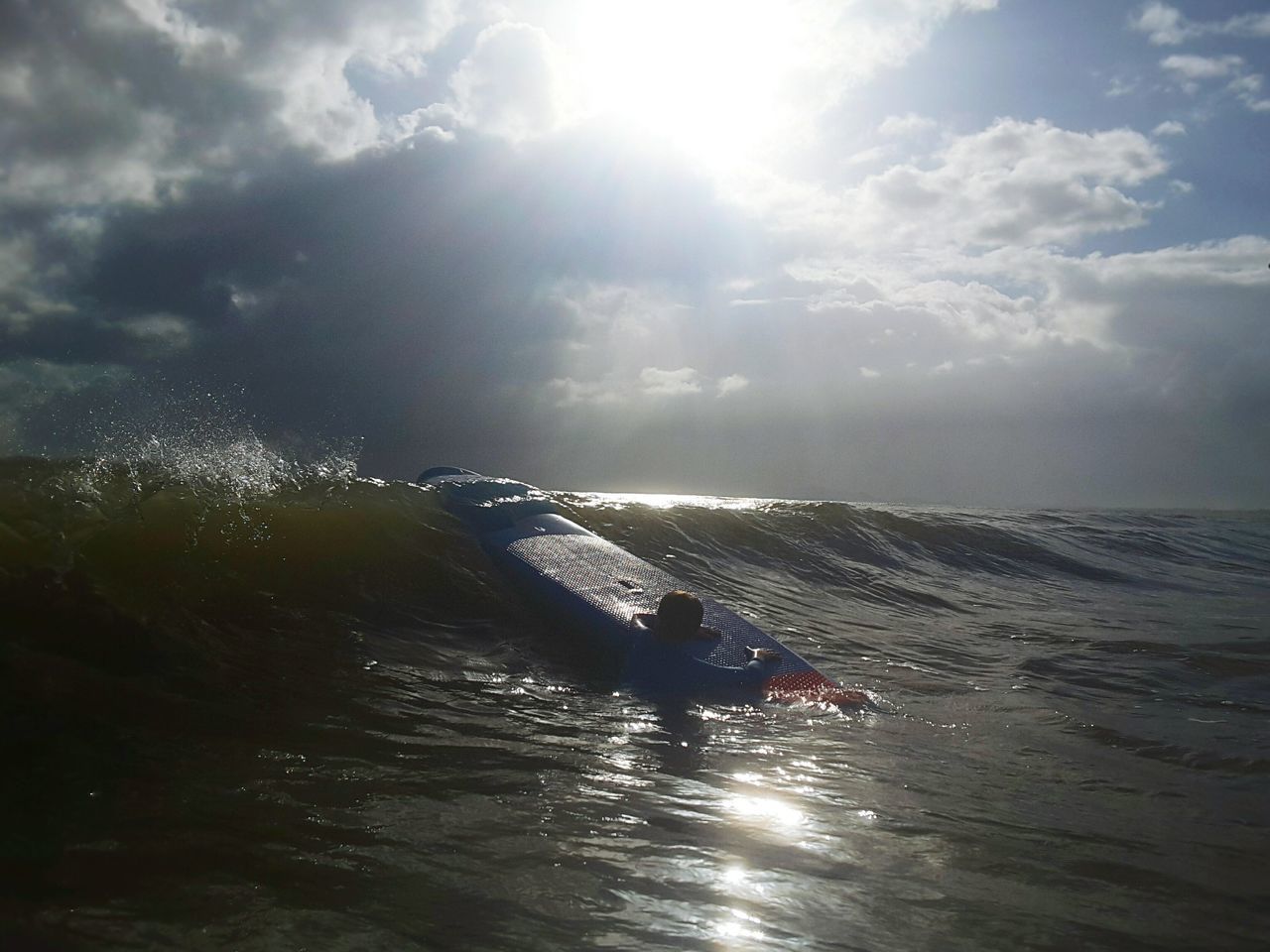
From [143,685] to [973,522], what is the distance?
15354 mm

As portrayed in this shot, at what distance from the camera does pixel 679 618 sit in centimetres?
586

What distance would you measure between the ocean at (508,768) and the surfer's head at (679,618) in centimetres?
66

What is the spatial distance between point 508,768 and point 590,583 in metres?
3.50

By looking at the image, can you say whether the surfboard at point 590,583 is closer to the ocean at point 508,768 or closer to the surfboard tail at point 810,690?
the surfboard tail at point 810,690

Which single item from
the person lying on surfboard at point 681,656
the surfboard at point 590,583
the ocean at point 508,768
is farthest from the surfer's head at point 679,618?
the ocean at point 508,768

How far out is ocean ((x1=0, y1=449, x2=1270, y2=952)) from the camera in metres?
2.46

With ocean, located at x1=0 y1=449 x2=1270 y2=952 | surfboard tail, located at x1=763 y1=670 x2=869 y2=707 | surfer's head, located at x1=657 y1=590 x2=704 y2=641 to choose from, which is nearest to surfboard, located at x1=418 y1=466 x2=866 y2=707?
surfboard tail, located at x1=763 y1=670 x2=869 y2=707

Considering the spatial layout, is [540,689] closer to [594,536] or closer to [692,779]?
[692,779]

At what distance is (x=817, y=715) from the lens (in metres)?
4.93

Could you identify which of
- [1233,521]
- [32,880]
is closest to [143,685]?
[32,880]

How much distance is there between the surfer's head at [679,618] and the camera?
19.2 feet

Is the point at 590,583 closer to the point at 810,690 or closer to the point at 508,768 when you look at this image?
the point at 810,690

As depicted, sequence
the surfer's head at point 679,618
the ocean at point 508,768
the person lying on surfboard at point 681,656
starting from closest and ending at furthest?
1. the ocean at point 508,768
2. the person lying on surfboard at point 681,656
3. the surfer's head at point 679,618

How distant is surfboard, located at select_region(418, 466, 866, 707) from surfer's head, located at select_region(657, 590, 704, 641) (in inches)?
5.6
